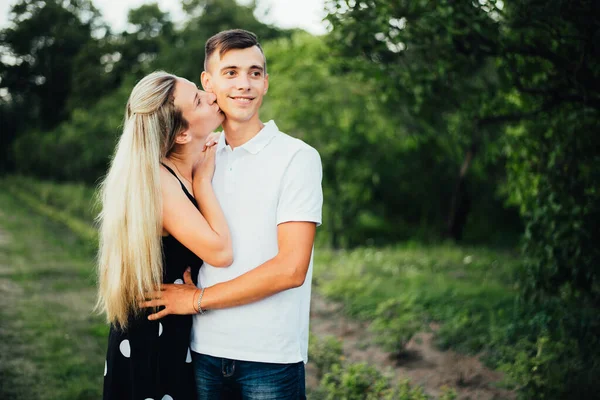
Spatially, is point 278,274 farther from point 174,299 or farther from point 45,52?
point 45,52

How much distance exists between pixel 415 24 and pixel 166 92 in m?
2.49

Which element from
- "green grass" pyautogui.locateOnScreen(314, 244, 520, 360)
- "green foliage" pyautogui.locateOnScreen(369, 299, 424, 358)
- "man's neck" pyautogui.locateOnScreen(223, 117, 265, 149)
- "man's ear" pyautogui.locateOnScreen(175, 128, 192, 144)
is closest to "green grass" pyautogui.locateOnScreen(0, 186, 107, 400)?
"green foliage" pyautogui.locateOnScreen(369, 299, 424, 358)

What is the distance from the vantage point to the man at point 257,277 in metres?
2.36

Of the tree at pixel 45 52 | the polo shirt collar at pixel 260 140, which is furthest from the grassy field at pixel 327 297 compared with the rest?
the tree at pixel 45 52

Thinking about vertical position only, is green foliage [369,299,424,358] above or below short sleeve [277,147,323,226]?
below

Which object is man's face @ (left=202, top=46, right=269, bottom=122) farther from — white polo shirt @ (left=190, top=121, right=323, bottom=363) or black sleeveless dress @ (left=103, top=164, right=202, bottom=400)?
black sleeveless dress @ (left=103, top=164, right=202, bottom=400)

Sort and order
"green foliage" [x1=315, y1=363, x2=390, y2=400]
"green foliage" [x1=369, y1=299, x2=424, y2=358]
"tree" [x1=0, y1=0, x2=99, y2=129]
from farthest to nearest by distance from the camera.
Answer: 1. "tree" [x1=0, y1=0, x2=99, y2=129]
2. "green foliage" [x1=369, y1=299, x2=424, y2=358]
3. "green foliage" [x1=315, y1=363, x2=390, y2=400]

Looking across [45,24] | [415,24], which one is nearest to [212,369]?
[415,24]

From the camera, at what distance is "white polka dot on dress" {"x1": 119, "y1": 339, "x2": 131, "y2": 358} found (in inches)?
103

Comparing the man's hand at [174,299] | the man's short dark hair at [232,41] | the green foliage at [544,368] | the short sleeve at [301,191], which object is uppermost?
the man's short dark hair at [232,41]

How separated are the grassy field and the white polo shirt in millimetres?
2364

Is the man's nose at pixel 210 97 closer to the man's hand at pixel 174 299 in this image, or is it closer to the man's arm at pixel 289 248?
the man's arm at pixel 289 248

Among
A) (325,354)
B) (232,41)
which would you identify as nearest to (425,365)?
(325,354)

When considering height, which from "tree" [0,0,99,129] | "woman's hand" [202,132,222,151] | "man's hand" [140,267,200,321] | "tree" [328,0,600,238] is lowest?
"man's hand" [140,267,200,321]
